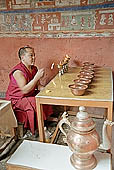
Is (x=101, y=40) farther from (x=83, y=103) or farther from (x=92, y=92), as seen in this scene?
(x=83, y=103)

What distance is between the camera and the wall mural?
248 centimetres

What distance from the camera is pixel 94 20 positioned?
2.51m

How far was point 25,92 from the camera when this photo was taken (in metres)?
2.17

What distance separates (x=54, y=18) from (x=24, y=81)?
1.03 m

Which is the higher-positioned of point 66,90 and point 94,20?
point 94,20

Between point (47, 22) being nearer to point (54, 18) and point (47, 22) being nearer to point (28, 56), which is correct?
point (54, 18)

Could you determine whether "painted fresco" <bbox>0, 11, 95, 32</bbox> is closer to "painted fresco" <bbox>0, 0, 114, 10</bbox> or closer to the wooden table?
"painted fresco" <bbox>0, 0, 114, 10</bbox>

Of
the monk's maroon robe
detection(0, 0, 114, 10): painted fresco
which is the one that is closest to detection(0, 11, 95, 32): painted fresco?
detection(0, 0, 114, 10): painted fresco

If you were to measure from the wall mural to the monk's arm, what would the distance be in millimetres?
817

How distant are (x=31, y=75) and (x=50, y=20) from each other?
857 millimetres

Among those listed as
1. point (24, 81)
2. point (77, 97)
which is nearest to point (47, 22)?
point (24, 81)

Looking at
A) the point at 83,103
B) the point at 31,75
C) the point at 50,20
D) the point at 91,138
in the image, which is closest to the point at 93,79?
the point at 83,103

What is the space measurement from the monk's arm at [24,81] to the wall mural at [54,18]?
0.82 metres

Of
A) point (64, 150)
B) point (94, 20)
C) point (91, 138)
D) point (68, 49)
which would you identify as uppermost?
point (94, 20)
